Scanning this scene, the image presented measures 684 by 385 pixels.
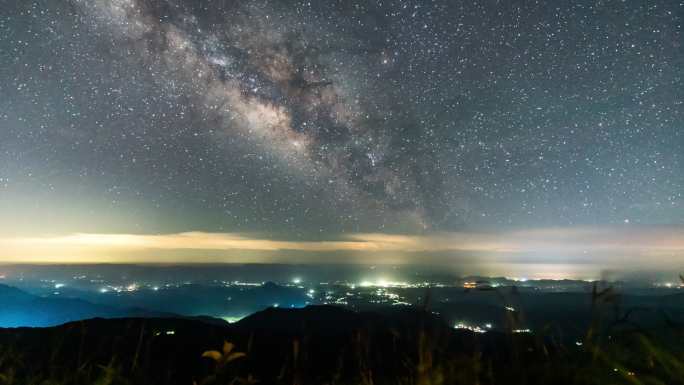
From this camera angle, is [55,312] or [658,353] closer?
[658,353]

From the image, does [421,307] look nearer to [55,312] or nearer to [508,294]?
[508,294]

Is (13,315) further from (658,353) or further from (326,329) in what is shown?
(658,353)

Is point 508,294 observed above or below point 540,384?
above

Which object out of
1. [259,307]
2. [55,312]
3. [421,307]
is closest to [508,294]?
[421,307]

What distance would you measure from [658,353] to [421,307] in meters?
1.53

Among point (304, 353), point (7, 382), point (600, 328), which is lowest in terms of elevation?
point (7, 382)

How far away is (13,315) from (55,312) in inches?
439

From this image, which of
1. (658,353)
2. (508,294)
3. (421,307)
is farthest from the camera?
(421,307)

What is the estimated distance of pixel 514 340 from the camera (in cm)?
277

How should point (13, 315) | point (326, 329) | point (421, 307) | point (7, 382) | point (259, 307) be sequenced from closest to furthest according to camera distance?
point (421, 307), point (7, 382), point (326, 329), point (13, 315), point (259, 307)

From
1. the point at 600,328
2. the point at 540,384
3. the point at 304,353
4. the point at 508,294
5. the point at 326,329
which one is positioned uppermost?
the point at 508,294

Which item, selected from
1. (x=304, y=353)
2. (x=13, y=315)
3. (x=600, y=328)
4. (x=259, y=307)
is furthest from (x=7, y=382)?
(x=259, y=307)

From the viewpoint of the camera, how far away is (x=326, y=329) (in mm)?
69312

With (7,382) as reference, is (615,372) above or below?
above
